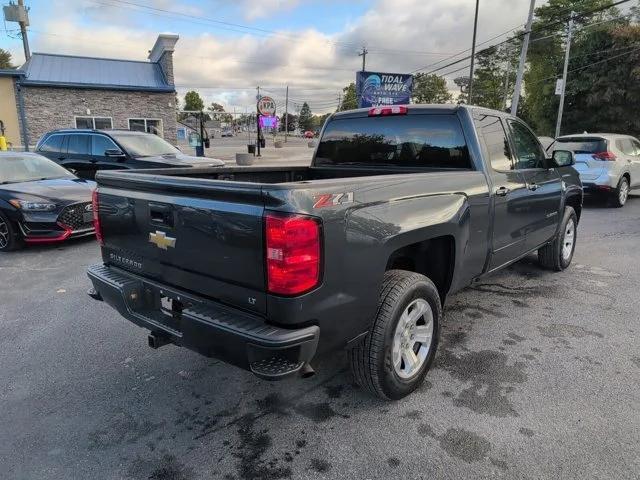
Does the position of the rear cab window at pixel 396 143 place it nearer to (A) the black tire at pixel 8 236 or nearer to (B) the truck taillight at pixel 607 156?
(A) the black tire at pixel 8 236

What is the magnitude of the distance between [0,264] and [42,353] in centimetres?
338

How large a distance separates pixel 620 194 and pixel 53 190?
1148 centimetres

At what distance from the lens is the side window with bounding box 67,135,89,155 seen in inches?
442

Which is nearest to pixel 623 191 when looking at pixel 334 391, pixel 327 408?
pixel 334 391

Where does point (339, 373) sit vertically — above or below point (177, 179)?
below

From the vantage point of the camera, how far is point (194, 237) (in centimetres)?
255

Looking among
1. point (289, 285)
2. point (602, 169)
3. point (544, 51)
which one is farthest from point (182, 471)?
point (544, 51)

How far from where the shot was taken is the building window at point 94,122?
80.1 ft

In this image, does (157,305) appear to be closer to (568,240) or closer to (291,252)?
(291,252)

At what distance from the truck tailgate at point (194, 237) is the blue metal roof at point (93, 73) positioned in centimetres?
2440

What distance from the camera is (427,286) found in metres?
3.00

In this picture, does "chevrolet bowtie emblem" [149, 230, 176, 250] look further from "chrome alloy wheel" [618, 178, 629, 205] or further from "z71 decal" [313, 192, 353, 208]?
"chrome alloy wheel" [618, 178, 629, 205]

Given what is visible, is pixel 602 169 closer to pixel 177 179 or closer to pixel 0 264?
pixel 177 179

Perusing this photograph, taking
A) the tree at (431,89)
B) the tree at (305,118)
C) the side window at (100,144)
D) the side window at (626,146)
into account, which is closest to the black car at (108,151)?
the side window at (100,144)
